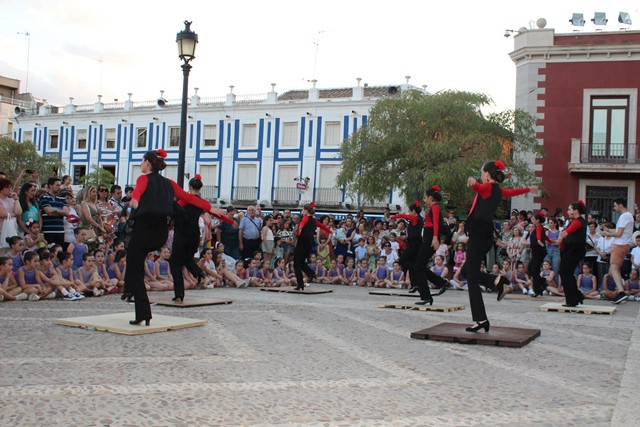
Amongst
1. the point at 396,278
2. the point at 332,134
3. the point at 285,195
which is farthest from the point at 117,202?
the point at 285,195

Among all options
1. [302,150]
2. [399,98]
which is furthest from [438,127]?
[302,150]

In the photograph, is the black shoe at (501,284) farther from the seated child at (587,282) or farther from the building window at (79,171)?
the building window at (79,171)

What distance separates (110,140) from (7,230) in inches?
1551

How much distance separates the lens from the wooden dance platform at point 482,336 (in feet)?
22.8

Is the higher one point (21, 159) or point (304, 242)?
point (21, 159)

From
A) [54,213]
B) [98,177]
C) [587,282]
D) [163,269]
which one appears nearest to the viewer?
[54,213]

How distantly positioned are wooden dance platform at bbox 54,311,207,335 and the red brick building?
66.2 feet

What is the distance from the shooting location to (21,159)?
45.4m

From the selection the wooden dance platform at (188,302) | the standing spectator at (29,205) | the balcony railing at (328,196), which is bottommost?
the wooden dance platform at (188,302)

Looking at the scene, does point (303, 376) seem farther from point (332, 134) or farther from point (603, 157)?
point (332, 134)

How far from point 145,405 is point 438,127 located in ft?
75.9

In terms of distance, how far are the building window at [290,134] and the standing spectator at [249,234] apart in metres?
25.5

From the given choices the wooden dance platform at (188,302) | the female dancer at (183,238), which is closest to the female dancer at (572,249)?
the wooden dance platform at (188,302)

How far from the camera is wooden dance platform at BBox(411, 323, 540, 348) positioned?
22.8ft
